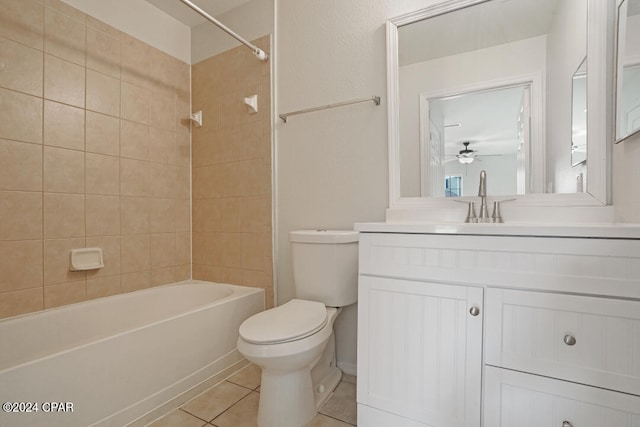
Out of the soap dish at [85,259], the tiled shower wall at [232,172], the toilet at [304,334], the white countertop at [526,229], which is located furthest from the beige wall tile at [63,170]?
the white countertop at [526,229]

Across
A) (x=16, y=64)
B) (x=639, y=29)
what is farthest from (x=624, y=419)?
(x=16, y=64)

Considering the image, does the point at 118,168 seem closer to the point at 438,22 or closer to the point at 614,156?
the point at 438,22

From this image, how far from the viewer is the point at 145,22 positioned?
2088mm

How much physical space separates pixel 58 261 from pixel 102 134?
795 mm

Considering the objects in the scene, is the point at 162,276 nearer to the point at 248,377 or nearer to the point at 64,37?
the point at 248,377

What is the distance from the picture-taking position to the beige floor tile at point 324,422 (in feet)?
4.24

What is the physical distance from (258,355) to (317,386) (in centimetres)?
53

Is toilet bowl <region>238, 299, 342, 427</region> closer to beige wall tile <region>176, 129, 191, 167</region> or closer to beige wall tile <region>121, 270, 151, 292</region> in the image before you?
beige wall tile <region>121, 270, 151, 292</region>

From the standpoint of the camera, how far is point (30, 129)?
61.3 inches

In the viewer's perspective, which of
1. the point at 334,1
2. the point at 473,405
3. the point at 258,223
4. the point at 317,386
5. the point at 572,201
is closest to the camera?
the point at 473,405

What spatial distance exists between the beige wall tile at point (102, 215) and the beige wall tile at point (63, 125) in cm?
32

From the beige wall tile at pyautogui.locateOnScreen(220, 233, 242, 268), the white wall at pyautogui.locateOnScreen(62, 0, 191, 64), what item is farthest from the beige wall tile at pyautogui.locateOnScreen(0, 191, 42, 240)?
the white wall at pyautogui.locateOnScreen(62, 0, 191, 64)

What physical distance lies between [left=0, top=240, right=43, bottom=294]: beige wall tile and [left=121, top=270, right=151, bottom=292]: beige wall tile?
438 mm

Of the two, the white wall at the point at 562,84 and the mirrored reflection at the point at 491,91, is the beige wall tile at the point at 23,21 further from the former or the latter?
the white wall at the point at 562,84
